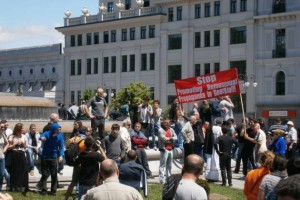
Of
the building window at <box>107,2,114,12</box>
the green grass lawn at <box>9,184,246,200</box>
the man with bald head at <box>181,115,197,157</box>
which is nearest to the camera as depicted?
the green grass lawn at <box>9,184,246,200</box>

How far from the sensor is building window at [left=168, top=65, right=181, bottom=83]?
230ft

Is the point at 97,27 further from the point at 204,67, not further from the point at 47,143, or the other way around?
the point at 47,143

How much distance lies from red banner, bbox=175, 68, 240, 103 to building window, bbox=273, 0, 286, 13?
3774 cm

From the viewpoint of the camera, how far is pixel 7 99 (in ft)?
78.8

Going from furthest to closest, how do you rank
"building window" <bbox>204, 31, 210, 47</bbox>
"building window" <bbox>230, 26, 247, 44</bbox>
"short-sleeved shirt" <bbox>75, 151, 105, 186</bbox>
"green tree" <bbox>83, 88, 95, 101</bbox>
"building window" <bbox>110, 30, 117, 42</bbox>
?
1. "building window" <bbox>110, 30, 117, 42</bbox>
2. "green tree" <bbox>83, 88, 95, 101</bbox>
3. "building window" <bbox>204, 31, 210, 47</bbox>
4. "building window" <bbox>230, 26, 247, 44</bbox>
5. "short-sleeved shirt" <bbox>75, 151, 105, 186</bbox>

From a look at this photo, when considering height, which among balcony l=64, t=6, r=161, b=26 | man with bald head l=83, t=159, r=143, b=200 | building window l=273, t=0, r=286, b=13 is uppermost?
balcony l=64, t=6, r=161, b=26

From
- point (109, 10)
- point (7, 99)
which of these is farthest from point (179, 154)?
point (109, 10)

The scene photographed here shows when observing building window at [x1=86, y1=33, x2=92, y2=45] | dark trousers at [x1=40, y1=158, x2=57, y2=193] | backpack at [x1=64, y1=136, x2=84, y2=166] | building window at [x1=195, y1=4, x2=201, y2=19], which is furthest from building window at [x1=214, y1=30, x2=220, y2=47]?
backpack at [x1=64, y1=136, x2=84, y2=166]

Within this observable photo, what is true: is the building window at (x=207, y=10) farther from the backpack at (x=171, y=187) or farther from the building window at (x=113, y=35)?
the backpack at (x=171, y=187)

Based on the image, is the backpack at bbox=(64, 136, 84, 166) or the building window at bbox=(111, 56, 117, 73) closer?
the backpack at bbox=(64, 136, 84, 166)

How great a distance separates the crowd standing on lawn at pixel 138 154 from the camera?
7.61 m

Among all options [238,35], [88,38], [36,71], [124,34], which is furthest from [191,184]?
[36,71]

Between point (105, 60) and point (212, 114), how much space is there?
175 ft

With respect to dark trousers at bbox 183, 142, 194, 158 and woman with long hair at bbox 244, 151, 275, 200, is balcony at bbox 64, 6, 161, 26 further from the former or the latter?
woman with long hair at bbox 244, 151, 275, 200
